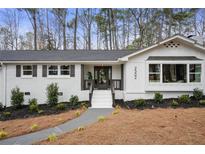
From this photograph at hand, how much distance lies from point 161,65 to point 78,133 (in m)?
5.93

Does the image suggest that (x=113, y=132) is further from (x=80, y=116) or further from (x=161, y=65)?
(x=161, y=65)

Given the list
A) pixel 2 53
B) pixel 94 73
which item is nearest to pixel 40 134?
pixel 94 73

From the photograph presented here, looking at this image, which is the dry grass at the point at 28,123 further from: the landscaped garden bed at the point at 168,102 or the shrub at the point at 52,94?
the landscaped garden bed at the point at 168,102

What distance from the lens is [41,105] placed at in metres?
10.7

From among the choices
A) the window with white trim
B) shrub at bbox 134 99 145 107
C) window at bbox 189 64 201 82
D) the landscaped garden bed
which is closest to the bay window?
window at bbox 189 64 201 82

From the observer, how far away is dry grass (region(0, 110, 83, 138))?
22.2 ft

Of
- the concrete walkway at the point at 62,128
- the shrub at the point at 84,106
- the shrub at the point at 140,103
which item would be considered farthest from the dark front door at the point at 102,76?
the concrete walkway at the point at 62,128

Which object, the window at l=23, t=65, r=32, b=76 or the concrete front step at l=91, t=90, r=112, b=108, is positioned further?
the window at l=23, t=65, r=32, b=76

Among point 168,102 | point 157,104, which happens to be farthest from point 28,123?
point 168,102

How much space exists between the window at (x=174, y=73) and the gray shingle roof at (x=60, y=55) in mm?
2581

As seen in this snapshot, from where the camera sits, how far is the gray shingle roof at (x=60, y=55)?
11133 mm

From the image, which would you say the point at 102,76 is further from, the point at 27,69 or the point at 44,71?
the point at 27,69

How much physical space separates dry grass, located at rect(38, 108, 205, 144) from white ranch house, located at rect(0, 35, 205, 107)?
2730 millimetres

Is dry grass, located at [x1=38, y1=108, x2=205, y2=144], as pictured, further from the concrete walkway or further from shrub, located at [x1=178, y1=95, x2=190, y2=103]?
shrub, located at [x1=178, y1=95, x2=190, y2=103]
